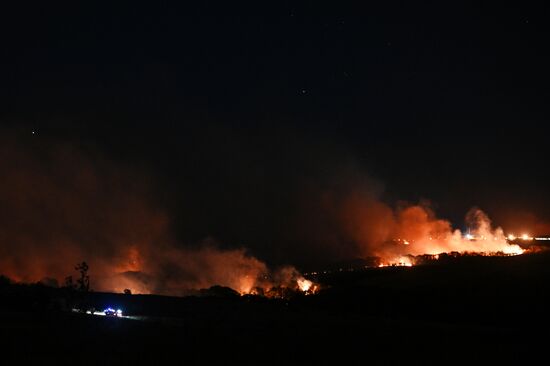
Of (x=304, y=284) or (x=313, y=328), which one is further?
(x=304, y=284)

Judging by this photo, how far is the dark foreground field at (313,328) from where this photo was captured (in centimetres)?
1408

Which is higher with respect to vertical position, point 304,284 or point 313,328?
point 304,284

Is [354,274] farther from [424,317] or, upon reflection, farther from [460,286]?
[424,317]

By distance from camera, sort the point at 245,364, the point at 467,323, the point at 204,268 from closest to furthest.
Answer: the point at 245,364 → the point at 467,323 → the point at 204,268

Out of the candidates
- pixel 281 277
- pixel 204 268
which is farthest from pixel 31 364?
pixel 204 268

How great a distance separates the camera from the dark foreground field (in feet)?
46.2

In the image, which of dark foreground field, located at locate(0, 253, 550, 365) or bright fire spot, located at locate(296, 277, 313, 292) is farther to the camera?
bright fire spot, located at locate(296, 277, 313, 292)

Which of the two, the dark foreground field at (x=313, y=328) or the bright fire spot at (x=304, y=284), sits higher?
the bright fire spot at (x=304, y=284)

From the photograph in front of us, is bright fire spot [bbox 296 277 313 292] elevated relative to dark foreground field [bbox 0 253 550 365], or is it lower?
elevated

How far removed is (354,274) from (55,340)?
3450cm

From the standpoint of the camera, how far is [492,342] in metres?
18.9

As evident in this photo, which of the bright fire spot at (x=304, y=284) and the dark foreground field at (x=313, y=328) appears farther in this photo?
the bright fire spot at (x=304, y=284)

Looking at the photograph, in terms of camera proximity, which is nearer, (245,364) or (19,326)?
(245,364)

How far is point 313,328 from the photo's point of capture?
20.6 m
